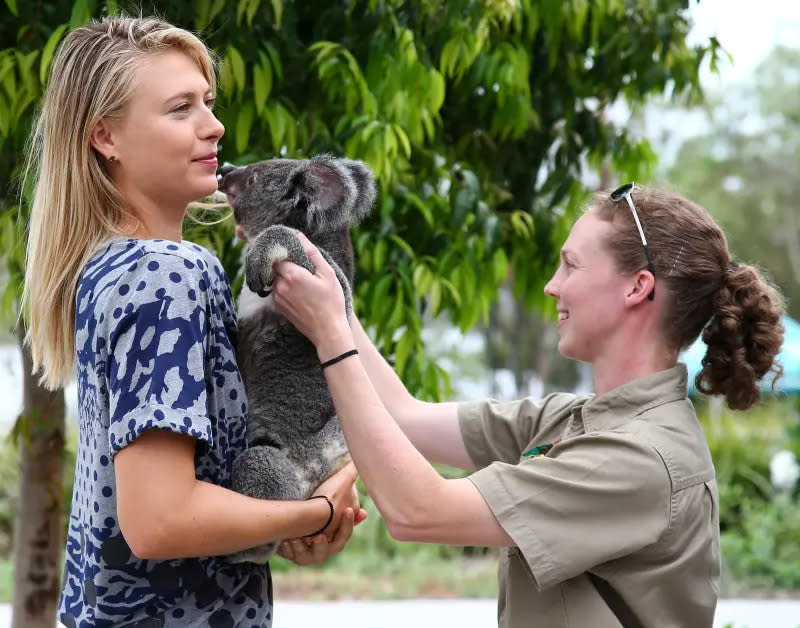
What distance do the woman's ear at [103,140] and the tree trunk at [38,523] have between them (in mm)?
1936

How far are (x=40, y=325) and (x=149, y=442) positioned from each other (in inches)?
16.1

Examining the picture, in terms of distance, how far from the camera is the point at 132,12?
2711mm

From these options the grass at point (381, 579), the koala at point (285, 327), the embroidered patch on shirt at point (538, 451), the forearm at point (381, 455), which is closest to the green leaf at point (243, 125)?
the koala at point (285, 327)

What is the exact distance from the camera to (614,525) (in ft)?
6.13

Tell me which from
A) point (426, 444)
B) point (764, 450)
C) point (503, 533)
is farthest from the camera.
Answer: point (764, 450)

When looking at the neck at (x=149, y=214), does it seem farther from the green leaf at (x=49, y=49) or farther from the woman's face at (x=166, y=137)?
the green leaf at (x=49, y=49)

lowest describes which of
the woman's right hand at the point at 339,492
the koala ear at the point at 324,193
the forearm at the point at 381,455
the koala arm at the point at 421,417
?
the koala arm at the point at 421,417

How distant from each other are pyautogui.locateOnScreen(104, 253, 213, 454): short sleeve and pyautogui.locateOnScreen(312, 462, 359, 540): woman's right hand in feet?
1.17

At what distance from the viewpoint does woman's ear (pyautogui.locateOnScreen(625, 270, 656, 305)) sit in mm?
2064

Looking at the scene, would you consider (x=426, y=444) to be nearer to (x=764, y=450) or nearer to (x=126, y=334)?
(x=126, y=334)

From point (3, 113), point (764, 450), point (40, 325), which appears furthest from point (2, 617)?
point (764, 450)

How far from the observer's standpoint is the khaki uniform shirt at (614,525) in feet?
6.11

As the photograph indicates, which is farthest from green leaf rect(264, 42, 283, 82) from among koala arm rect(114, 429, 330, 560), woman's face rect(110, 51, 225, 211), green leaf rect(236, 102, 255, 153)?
koala arm rect(114, 429, 330, 560)

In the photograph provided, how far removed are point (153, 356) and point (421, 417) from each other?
1.09 metres
